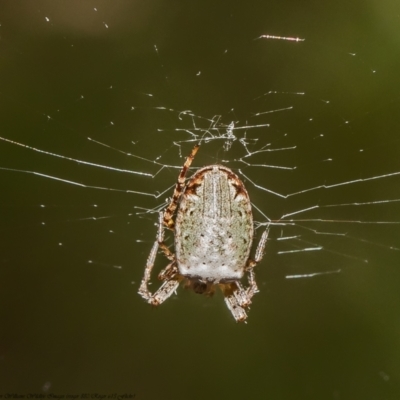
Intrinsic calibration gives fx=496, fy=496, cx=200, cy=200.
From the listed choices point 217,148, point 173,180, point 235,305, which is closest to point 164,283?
point 235,305

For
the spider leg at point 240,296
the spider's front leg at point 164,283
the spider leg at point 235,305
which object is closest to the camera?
the spider's front leg at point 164,283

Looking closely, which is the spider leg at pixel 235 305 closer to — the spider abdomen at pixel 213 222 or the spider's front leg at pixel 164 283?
the spider's front leg at pixel 164 283

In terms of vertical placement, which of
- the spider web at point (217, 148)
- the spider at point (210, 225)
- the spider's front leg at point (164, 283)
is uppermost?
the spider web at point (217, 148)

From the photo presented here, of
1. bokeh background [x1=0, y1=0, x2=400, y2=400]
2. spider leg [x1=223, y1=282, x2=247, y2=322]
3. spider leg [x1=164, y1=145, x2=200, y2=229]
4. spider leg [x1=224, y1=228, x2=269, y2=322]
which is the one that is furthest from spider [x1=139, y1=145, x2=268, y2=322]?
bokeh background [x1=0, y1=0, x2=400, y2=400]

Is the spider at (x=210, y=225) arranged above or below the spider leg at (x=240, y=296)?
above

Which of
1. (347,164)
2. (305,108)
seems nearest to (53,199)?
(305,108)

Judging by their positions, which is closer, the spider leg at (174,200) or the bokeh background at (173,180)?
the spider leg at (174,200)

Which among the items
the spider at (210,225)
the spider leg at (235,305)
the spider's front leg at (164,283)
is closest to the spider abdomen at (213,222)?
the spider at (210,225)
